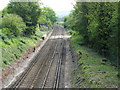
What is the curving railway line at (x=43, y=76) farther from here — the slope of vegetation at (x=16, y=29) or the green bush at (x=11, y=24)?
the green bush at (x=11, y=24)

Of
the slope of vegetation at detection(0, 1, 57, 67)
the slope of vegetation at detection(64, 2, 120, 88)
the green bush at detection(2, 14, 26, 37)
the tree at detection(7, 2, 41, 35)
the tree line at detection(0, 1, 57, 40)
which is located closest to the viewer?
the slope of vegetation at detection(64, 2, 120, 88)

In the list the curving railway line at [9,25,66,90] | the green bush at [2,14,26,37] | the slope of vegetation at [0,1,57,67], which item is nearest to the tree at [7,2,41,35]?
the slope of vegetation at [0,1,57,67]

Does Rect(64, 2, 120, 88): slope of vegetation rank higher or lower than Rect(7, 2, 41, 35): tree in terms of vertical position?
lower

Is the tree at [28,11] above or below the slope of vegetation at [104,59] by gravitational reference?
above

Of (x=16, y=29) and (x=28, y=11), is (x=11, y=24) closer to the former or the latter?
(x=16, y=29)

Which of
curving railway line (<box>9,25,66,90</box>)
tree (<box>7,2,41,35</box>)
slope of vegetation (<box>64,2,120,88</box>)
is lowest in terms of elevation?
curving railway line (<box>9,25,66,90</box>)

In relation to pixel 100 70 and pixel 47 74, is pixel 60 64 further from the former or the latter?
pixel 100 70

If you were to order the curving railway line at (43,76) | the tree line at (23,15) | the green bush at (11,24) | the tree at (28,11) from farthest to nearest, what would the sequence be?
the tree at (28,11)
the tree line at (23,15)
the green bush at (11,24)
the curving railway line at (43,76)

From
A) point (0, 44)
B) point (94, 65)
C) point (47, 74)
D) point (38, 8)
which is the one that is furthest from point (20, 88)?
point (38, 8)

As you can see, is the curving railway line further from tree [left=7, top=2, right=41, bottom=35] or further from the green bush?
tree [left=7, top=2, right=41, bottom=35]

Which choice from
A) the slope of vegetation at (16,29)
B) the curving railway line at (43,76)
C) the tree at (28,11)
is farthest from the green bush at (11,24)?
the curving railway line at (43,76)

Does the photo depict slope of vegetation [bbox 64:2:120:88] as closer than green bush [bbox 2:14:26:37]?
Yes

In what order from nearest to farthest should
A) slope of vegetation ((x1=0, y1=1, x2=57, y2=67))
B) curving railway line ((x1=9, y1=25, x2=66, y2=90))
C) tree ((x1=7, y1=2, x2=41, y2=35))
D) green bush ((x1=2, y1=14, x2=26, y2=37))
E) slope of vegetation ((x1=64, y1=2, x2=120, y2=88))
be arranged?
1. slope of vegetation ((x1=64, y1=2, x2=120, y2=88))
2. curving railway line ((x1=9, y1=25, x2=66, y2=90))
3. slope of vegetation ((x1=0, y1=1, x2=57, y2=67))
4. green bush ((x1=2, y1=14, x2=26, y2=37))
5. tree ((x1=7, y1=2, x2=41, y2=35))

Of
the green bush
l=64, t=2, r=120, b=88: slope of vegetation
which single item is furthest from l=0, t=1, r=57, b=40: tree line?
l=64, t=2, r=120, b=88: slope of vegetation
